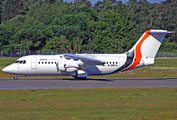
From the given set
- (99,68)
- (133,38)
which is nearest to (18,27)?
(133,38)

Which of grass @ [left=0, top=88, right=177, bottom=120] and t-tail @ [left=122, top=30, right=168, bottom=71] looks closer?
grass @ [left=0, top=88, right=177, bottom=120]

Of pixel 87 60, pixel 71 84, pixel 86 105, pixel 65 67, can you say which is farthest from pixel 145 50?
pixel 86 105

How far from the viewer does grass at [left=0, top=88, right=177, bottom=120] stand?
16406 mm

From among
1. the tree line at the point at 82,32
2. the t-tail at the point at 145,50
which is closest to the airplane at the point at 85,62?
the t-tail at the point at 145,50

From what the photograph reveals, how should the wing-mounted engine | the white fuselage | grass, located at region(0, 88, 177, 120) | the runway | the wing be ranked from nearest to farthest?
grass, located at region(0, 88, 177, 120)
the runway
the wing
the white fuselage
the wing-mounted engine

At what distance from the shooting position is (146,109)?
1867 centimetres

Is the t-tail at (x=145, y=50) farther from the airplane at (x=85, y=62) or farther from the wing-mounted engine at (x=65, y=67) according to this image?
the wing-mounted engine at (x=65, y=67)

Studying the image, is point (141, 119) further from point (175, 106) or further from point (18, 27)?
point (18, 27)

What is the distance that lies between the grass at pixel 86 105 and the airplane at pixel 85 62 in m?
11.5

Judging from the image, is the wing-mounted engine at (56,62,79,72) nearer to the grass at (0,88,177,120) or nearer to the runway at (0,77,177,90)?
the runway at (0,77,177,90)

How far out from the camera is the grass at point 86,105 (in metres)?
16.4

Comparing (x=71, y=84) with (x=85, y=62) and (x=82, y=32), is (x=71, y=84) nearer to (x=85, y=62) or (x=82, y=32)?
(x=85, y=62)

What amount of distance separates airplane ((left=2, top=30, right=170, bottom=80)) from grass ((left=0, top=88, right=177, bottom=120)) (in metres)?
11.5

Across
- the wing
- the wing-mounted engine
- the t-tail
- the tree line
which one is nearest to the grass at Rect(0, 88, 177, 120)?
the wing
